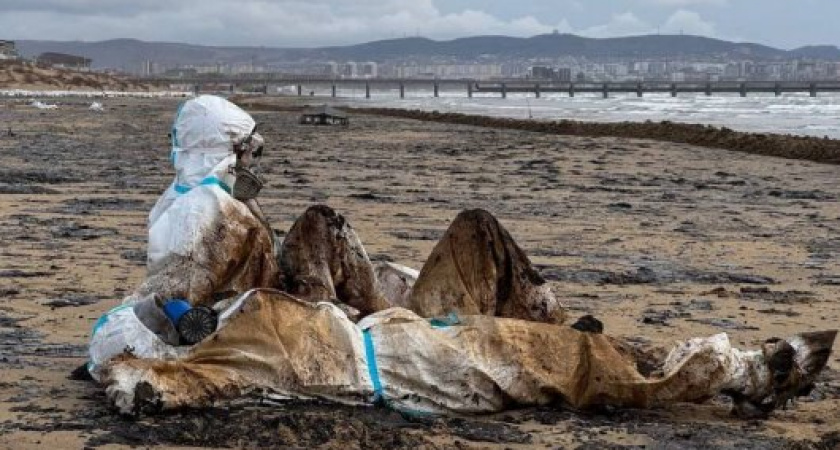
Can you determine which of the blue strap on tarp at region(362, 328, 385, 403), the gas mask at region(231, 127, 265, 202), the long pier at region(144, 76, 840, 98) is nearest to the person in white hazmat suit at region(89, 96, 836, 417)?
the blue strap on tarp at region(362, 328, 385, 403)

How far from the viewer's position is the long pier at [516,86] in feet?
403

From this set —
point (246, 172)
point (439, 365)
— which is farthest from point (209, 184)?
point (439, 365)

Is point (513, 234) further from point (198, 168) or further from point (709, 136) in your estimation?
point (709, 136)

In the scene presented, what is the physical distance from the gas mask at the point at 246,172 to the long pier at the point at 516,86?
11364cm

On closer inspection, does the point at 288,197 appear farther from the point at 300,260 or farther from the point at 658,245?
the point at 300,260

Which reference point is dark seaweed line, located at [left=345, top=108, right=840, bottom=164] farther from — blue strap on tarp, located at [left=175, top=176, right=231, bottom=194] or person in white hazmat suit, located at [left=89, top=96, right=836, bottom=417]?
blue strap on tarp, located at [left=175, top=176, right=231, bottom=194]

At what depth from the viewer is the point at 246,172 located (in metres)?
5.89

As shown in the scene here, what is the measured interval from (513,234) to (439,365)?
6.54 meters

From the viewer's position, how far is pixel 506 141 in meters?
28.8

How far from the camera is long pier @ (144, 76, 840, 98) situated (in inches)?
4835

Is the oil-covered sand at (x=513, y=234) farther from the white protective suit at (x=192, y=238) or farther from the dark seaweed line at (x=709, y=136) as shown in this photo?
the dark seaweed line at (x=709, y=136)

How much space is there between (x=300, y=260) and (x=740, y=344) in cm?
250

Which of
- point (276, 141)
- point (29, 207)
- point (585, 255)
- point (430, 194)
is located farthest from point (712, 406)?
point (276, 141)

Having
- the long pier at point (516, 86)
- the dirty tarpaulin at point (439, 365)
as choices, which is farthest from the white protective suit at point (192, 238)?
the long pier at point (516, 86)
